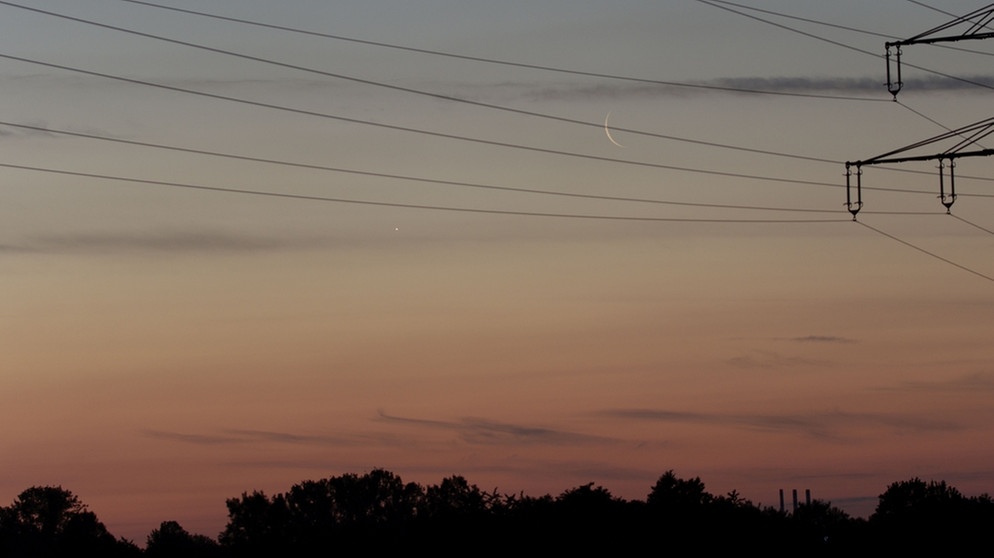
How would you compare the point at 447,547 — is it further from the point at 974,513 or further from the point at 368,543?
the point at 974,513

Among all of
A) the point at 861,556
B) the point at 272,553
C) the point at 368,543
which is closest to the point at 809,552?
the point at 861,556

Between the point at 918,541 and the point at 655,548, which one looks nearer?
the point at 655,548

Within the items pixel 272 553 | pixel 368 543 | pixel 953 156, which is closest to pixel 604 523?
pixel 368 543

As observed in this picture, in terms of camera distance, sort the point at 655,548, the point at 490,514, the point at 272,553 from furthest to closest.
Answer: the point at 272,553, the point at 490,514, the point at 655,548

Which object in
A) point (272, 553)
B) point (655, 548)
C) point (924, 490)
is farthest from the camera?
point (272, 553)

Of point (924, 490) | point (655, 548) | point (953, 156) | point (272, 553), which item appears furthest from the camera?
point (272, 553)

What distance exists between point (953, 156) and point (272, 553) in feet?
504

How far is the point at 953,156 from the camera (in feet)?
182

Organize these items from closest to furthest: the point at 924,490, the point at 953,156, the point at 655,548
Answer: the point at 953,156 → the point at 655,548 → the point at 924,490

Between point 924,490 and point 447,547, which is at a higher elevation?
point 924,490

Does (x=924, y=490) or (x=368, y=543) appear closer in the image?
(x=368, y=543)

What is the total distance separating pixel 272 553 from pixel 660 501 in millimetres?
57968

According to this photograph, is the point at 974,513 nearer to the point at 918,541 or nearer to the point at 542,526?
the point at 918,541

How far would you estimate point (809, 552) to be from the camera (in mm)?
156125
